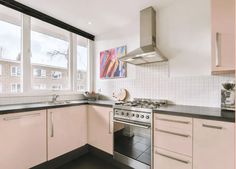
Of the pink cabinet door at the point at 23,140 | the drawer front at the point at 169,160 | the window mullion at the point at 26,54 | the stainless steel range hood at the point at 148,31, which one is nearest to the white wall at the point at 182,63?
the stainless steel range hood at the point at 148,31

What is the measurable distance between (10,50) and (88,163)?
210 cm

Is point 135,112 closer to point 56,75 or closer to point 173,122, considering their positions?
point 173,122

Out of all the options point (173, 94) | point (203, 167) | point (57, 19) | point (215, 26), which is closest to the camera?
point (203, 167)

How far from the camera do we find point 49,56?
97.1 inches

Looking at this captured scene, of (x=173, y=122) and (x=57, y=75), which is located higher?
(x=57, y=75)

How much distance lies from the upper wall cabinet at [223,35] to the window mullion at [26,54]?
2564 mm

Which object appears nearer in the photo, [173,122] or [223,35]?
[223,35]

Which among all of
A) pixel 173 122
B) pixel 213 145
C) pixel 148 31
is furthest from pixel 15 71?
pixel 213 145

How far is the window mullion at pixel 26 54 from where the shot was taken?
205cm

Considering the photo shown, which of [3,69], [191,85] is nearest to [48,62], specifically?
[3,69]

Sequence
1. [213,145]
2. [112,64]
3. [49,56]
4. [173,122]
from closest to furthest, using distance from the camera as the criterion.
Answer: [213,145]
[173,122]
[49,56]
[112,64]

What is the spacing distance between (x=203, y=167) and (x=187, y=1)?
2.11m

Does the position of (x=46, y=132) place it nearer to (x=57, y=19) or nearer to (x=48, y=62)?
(x=48, y=62)

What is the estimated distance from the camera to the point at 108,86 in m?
2.80
